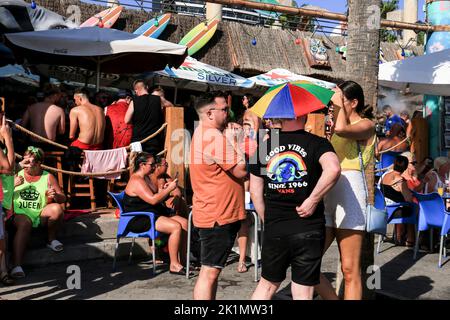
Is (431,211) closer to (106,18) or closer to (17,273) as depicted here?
(17,273)

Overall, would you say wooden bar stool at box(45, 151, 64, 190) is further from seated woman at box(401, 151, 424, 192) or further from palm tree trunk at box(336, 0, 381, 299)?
seated woman at box(401, 151, 424, 192)

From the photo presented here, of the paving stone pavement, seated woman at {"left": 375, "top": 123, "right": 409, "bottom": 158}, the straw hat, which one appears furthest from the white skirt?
seated woman at {"left": 375, "top": 123, "right": 409, "bottom": 158}

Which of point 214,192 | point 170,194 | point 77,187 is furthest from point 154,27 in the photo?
point 214,192

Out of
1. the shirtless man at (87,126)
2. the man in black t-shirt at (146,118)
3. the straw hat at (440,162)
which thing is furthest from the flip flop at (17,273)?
the straw hat at (440,162)

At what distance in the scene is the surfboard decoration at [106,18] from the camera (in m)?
13.3

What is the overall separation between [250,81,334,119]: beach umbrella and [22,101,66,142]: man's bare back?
4751mm

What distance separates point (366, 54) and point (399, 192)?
3.67 meters

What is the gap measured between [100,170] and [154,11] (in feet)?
26.1

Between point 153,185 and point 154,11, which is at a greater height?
point 154,11

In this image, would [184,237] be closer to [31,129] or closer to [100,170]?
[100,170]
